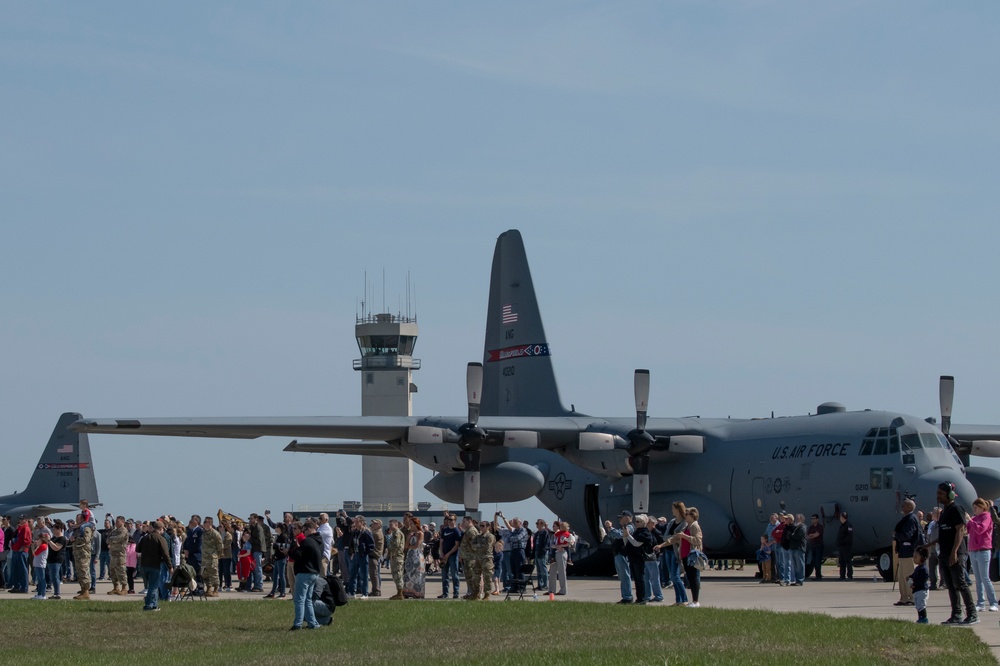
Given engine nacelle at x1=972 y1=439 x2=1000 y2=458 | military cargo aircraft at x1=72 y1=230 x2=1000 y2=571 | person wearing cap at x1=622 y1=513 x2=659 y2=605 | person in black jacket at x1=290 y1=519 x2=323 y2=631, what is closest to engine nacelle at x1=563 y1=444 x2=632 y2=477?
military cargo aircraft at x1=72 y1=230 x2=1000 y2=571

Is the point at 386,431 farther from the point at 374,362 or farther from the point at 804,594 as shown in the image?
the point at 374,362

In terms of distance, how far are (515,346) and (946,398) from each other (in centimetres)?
1142

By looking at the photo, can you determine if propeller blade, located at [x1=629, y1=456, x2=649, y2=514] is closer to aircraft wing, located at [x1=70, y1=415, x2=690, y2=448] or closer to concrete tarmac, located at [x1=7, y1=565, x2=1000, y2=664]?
aircraft wing, located at [x1=70, y1=415, x2=690, y2=448]

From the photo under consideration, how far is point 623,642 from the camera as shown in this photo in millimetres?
14734

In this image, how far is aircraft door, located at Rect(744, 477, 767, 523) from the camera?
27.5 m

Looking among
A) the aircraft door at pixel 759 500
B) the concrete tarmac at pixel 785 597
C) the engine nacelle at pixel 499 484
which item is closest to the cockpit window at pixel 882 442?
the concrete tarmac at pixel 785 597

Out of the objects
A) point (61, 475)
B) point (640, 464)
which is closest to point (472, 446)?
point (640, 464)

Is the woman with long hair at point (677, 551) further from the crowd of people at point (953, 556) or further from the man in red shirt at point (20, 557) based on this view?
the man in red shirt at point (20, 557)

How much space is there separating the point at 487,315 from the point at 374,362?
130 ft

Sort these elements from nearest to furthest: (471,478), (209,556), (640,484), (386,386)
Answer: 1. (209,556)
2. (640,484)
3. (471,478)
4. (386,386)

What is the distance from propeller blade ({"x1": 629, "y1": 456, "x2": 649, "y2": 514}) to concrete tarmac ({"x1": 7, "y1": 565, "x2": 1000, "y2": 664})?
1.63 m

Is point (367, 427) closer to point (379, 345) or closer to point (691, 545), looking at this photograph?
point (691, 545)

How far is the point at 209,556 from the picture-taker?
24109 mm

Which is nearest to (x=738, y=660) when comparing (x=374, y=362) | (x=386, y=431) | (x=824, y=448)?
(x=824, y=448)
